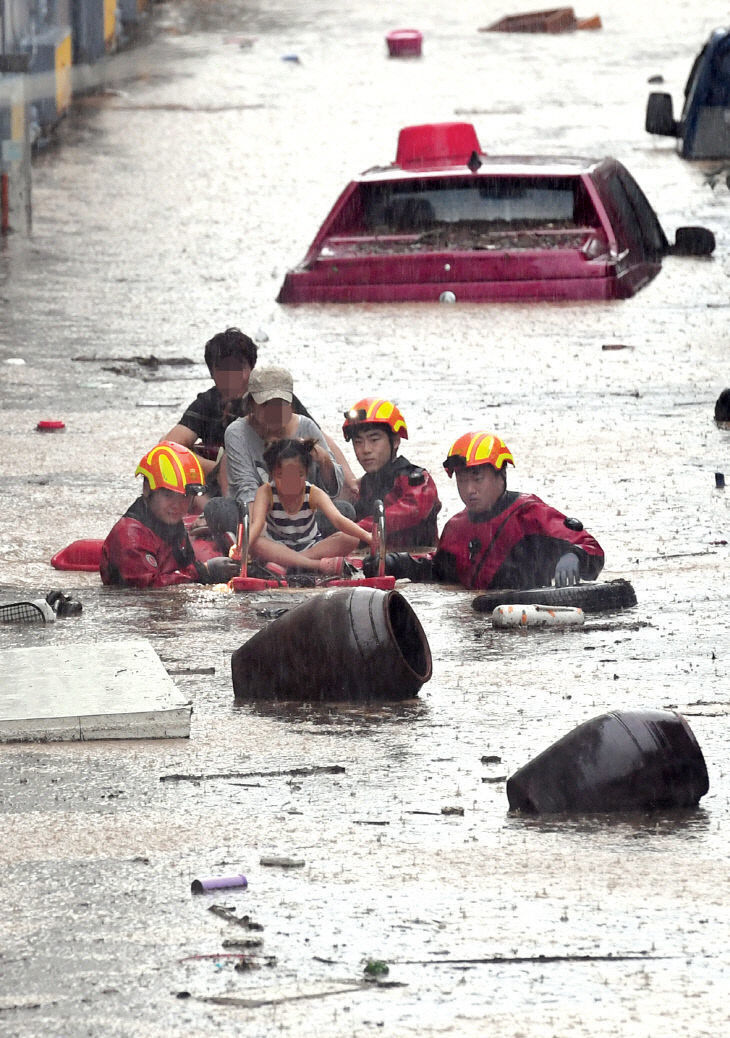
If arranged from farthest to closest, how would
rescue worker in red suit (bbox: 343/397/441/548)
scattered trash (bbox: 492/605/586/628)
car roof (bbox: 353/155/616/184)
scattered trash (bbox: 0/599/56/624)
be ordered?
car roof (bbox: 353/155/616/184), rescue worker in red suit (bbox: 343/397/441/548), scattered trash (bbox: 0/599/56/624), scattered trash (bbox: 492/605/586/628)

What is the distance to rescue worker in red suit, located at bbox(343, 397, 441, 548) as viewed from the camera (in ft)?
33.7

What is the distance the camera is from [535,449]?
12.5 meters

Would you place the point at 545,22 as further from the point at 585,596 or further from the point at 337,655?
the point at 337,655

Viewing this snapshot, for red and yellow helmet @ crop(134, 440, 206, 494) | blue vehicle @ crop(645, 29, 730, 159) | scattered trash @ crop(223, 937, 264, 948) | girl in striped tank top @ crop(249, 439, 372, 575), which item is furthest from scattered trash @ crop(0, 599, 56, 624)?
blue vehicle @ crop(645, 29, 730, 159)

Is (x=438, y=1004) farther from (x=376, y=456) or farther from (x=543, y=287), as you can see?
(x=543, y=287)

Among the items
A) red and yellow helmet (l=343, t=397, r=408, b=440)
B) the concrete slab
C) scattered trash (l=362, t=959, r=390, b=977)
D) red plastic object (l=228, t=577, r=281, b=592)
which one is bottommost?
red plastic object (l=228, t=577, r=281, b=592)

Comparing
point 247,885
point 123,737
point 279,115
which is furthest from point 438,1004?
point 279,115

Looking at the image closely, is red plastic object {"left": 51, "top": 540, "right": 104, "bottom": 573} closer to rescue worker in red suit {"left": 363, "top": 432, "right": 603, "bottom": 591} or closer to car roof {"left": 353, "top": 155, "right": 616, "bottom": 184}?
rescue worker in red suit {"left": 363, "top": 432, "right": 603, "bottom": 591}

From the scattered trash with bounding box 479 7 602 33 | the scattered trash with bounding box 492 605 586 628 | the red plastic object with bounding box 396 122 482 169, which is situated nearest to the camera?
the scattered trash with bounding box 492 605 586 628

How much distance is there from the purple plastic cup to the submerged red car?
11.0 m

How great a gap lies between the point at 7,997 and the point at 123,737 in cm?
216

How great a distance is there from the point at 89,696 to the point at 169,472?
8.47ft

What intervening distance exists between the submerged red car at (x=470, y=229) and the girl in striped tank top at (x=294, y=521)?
251 inches

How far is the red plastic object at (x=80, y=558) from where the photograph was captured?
32.9ft
